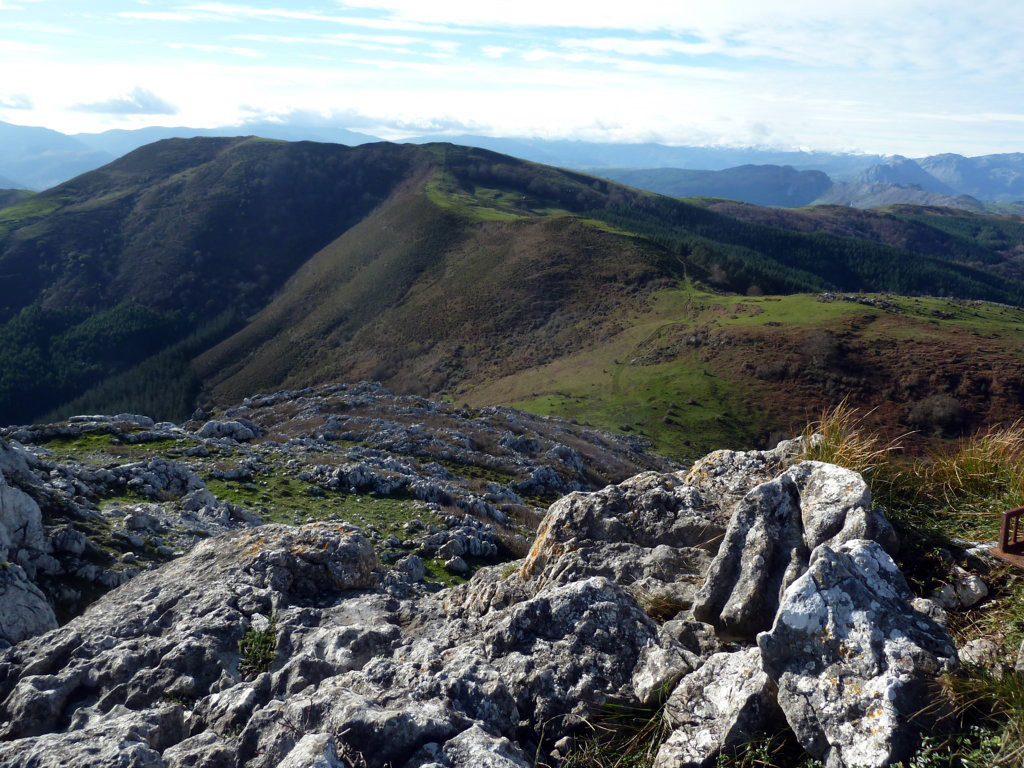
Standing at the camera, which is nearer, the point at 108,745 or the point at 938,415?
the point at 108,745

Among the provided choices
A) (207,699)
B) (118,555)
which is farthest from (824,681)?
(118,555)

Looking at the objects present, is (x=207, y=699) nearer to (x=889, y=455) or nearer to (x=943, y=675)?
(x=943, y=675)

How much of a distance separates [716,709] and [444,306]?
366ft

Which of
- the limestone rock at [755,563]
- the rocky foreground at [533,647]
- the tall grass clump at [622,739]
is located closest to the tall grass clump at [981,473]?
the rocky foreground at [533,647]

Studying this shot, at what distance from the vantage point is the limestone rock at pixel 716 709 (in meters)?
5.42

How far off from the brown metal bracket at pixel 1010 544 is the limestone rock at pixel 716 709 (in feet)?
8.25

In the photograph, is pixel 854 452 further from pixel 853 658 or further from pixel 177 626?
pixel 177 626

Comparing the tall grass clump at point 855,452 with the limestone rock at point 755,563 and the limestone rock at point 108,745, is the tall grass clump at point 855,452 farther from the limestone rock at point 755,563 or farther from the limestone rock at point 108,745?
the limestone rock at point 108,745

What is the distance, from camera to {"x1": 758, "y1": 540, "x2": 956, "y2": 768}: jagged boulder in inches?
193

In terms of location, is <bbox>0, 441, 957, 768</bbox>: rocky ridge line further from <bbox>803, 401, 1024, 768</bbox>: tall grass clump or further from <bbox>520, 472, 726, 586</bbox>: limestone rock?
<bbox>803, 401, 1024, 768</bbox>: tall grass clump

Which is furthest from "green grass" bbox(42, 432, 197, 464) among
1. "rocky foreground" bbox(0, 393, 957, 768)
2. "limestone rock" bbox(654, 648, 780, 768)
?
"limestone rock" bbox(654, 648, 780, 768)

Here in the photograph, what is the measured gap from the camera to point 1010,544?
604cm

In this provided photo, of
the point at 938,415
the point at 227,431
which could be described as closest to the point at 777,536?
the point at 227,431

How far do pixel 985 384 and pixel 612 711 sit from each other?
8212 centimetres
